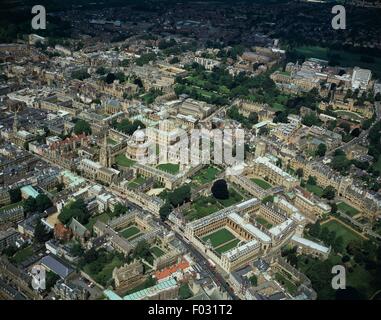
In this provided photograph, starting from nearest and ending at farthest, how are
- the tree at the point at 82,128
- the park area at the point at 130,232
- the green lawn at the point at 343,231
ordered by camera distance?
the park area at the point at 130,232
the green lawn at the point at 343,231
the tree at the point at 82,128

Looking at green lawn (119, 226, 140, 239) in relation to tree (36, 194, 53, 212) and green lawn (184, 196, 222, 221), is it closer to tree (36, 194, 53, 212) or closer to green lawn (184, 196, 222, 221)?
green lawn (184, 196, 222, 221)

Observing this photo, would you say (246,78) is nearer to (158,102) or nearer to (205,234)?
(158,102)

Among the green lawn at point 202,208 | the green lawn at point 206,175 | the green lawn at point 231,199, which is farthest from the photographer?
the green lawn at point 206,175

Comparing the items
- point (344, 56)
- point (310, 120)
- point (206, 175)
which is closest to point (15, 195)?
point (206, 175)

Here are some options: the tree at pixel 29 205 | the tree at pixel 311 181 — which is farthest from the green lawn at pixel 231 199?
the tree at pixel 29 205

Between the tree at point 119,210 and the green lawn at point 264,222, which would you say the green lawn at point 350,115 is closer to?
the green lawn at point 264,222
